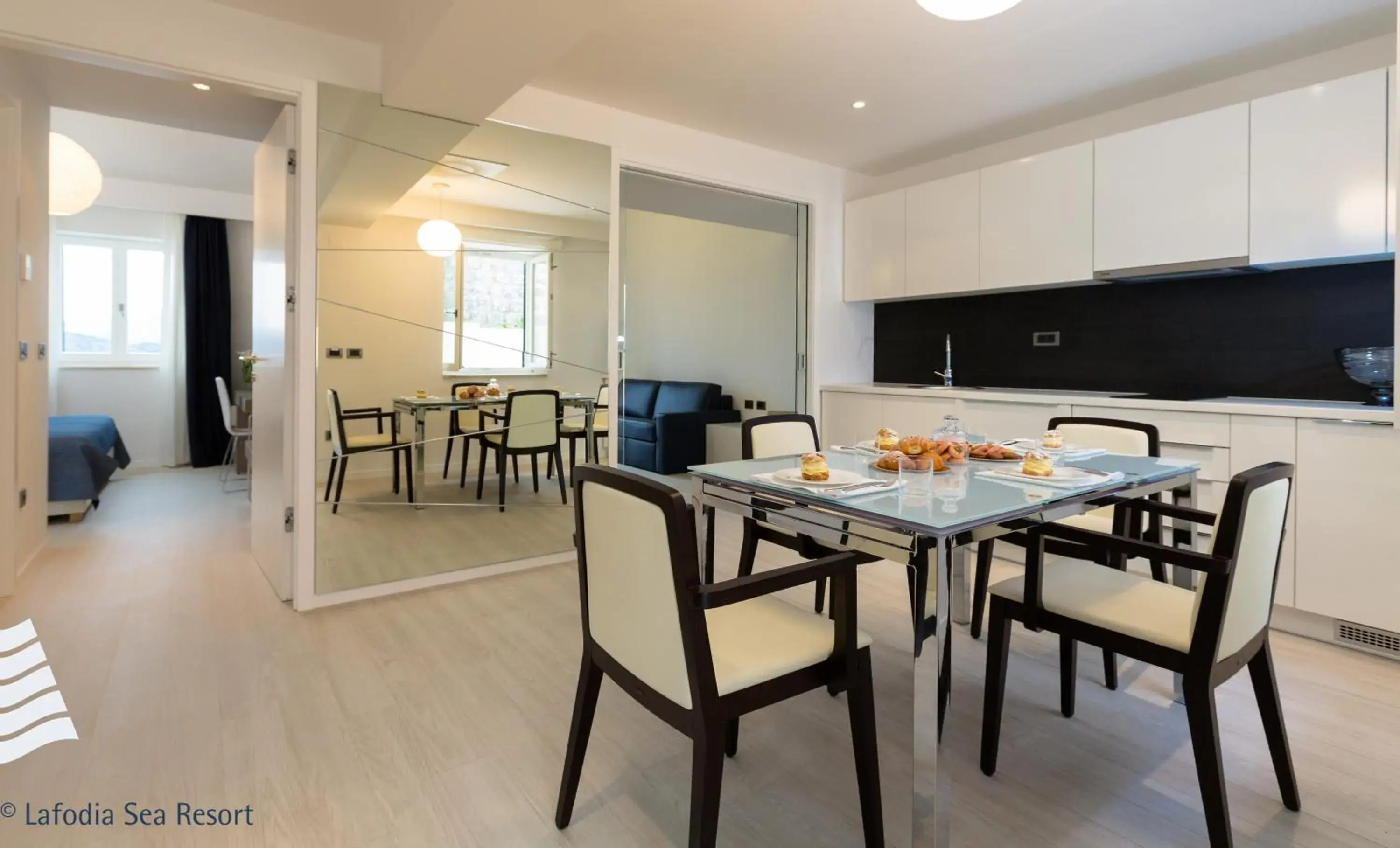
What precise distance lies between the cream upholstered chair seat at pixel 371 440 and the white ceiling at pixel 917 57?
6.21 ft

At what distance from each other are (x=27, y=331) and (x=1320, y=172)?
5726mm

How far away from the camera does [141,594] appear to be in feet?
10.1

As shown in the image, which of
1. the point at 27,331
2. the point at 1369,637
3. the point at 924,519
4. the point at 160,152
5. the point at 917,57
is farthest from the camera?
the point at 160,152

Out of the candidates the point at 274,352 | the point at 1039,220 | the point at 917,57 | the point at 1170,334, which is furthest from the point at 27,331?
the point at 1170,334

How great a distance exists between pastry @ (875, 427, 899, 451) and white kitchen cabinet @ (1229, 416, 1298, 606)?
156 cm

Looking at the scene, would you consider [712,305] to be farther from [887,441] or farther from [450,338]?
[887,441]

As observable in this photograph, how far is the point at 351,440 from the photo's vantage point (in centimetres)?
305

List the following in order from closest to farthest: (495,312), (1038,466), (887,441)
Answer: (1038,466), (887,441), (495,312)

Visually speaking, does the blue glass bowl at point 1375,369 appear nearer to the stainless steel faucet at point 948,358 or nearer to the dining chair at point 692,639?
the stainless steel faucet at point 948,358

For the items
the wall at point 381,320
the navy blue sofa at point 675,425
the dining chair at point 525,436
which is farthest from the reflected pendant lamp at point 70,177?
the navy blue sofa at point 675,425

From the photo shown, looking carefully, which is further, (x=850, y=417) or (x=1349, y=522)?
(x=850, y=417)

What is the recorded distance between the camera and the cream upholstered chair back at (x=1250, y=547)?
54.1 inches

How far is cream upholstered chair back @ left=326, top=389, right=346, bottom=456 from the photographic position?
2.98 m

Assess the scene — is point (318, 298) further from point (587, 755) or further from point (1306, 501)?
point (1306, 501)
